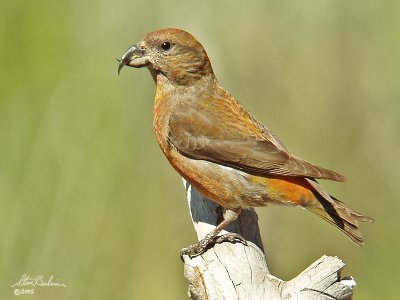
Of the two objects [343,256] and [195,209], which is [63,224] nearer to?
[195,209]

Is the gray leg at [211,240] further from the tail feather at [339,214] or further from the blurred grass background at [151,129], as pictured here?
the blurred grass background at [151,129]

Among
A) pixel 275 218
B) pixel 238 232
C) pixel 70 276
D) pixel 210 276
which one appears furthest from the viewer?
pixel 275 218

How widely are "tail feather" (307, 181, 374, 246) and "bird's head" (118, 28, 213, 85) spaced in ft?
3.44

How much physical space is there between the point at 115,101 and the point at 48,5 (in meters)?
0.85

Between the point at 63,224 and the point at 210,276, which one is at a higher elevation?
the point at 63,224

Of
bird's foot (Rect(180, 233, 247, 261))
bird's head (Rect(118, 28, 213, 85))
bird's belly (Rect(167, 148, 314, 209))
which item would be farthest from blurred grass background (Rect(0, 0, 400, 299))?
bird's foot (Rect(180, 233, 247, 261))

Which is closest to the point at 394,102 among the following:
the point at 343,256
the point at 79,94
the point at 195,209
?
the point at 343,256

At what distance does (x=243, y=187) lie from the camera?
602cm

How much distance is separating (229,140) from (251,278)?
4.32 ft

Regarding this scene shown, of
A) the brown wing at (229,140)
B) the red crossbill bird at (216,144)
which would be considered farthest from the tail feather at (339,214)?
the brown wing at (229,140)

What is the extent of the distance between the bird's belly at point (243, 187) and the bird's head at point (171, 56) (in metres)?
0.61

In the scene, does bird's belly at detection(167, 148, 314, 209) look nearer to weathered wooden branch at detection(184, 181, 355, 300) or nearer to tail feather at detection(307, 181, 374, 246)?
tail feather at detection(307, 181, 374, 246)

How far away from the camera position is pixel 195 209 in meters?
6.14

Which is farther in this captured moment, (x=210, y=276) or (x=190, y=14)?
(x=190, y=14)
